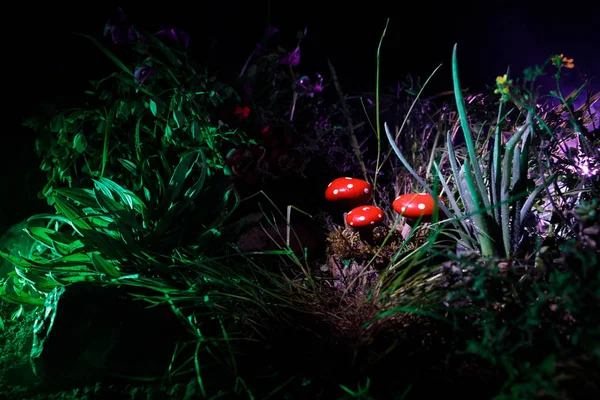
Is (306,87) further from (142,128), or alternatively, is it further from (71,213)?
(71,213)

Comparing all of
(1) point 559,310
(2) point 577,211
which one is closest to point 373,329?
(1) point 559,310

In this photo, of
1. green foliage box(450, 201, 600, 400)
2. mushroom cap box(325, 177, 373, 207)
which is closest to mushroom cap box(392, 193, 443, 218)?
mushroom cap box(325, 177, 373, 207)

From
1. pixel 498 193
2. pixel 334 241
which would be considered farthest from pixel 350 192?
pixel 498 193

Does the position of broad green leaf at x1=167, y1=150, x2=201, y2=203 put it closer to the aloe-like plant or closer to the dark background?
the dark background

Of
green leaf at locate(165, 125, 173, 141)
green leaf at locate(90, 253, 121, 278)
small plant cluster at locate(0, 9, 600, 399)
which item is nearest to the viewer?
small plant cluster at locate(0, 9, 600, 399)

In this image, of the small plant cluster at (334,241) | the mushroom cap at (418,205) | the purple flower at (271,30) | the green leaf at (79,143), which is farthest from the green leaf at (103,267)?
the purple flower at (271,30)

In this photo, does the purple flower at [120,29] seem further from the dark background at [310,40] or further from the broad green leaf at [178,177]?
the broad green leaf at [178,177]
